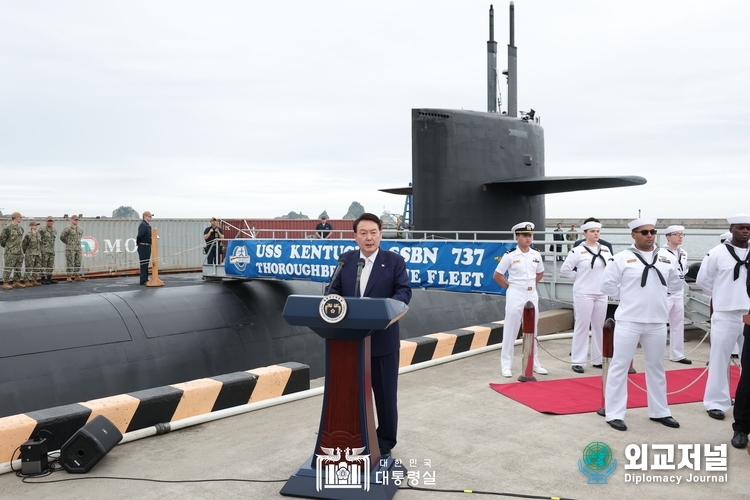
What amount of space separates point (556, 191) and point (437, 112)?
3784 mm

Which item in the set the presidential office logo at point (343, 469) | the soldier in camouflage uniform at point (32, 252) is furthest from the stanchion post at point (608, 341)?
the soldier in camouflage uniform at point (32, 252)

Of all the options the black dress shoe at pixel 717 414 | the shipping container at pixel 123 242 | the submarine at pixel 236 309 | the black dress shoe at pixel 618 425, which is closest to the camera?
the black dress shoe at pixel 618 425

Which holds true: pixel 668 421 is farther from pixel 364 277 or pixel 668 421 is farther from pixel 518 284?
pixel 364 277

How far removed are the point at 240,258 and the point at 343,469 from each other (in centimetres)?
1044

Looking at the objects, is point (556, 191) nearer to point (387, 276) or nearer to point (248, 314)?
point (248, 314)

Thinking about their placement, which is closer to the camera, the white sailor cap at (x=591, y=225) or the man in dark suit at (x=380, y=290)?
the man in dark suit at (x=380, y=290)

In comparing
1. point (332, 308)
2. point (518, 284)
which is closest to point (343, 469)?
point (332, 308)

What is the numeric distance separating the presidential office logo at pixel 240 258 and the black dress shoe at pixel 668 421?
9835 millimetres

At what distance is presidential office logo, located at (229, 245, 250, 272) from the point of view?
46.1ft

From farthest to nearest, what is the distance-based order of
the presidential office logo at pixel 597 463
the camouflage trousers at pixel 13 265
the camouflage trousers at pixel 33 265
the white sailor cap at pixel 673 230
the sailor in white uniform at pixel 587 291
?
the camouflage trousers at pixel 33 265 → the camouflage trousers at pixel 13 265 → the white sailor cap at pixel 673 230 → the sailor in white uniform at pixel 587 291 → the presidential office logo at pixel 597 463

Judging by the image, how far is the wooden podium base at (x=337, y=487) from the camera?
4039 millimetres

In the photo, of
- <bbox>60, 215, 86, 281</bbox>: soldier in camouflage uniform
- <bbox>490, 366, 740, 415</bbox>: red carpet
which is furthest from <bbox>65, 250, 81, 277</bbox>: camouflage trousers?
<bbox>490, 366, 740, 415</bbox>: red carpet

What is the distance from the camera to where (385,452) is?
→ 466cm

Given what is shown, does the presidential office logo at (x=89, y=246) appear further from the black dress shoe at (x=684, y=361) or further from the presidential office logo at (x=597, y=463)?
the presidential office logo at (x=597, y=463)
